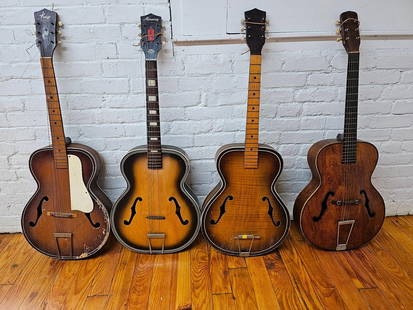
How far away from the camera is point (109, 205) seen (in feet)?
5.57

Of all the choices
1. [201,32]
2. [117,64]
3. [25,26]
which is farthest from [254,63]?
[25,26]

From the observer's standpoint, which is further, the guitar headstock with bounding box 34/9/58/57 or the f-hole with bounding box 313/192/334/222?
the f-hole with bounding box 313/192/334/222

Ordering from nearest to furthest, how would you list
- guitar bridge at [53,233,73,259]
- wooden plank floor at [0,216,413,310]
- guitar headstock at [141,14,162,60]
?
wooden plank floor at [0,216,413,310] < guitar headstock at [141,14,162,60] < guitar bridge at [53,233,73,259]

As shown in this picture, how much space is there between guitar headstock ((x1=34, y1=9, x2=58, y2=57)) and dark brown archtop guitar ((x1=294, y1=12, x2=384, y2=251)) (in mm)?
1359

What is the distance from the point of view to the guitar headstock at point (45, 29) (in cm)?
148

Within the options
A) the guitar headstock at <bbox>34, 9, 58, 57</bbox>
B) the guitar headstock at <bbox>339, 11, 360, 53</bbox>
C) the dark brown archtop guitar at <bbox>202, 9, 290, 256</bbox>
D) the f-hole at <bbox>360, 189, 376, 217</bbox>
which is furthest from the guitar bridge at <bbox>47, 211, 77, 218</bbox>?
the guitar headstock at <bbox>339, 11, 360, 53</bbox>

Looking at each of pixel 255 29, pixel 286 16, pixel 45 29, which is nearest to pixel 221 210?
pixel 255 29

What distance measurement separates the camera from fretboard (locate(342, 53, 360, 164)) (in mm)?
1543

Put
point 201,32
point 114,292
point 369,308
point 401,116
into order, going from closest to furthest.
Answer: point 369,308 < point 114,292 < point 201,32 < point 401,116

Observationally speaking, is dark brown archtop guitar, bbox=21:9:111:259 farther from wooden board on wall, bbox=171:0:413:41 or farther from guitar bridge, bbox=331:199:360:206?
guitar bridge, bbox=331:199:360:206

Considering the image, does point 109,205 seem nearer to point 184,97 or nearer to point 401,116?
point 184,97

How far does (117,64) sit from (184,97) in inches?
14.6

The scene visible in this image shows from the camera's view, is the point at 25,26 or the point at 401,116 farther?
the point at 401,116

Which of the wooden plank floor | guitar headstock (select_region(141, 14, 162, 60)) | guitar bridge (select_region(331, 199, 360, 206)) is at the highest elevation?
guitar headstock (select_region(141, 14, 162, 60))
